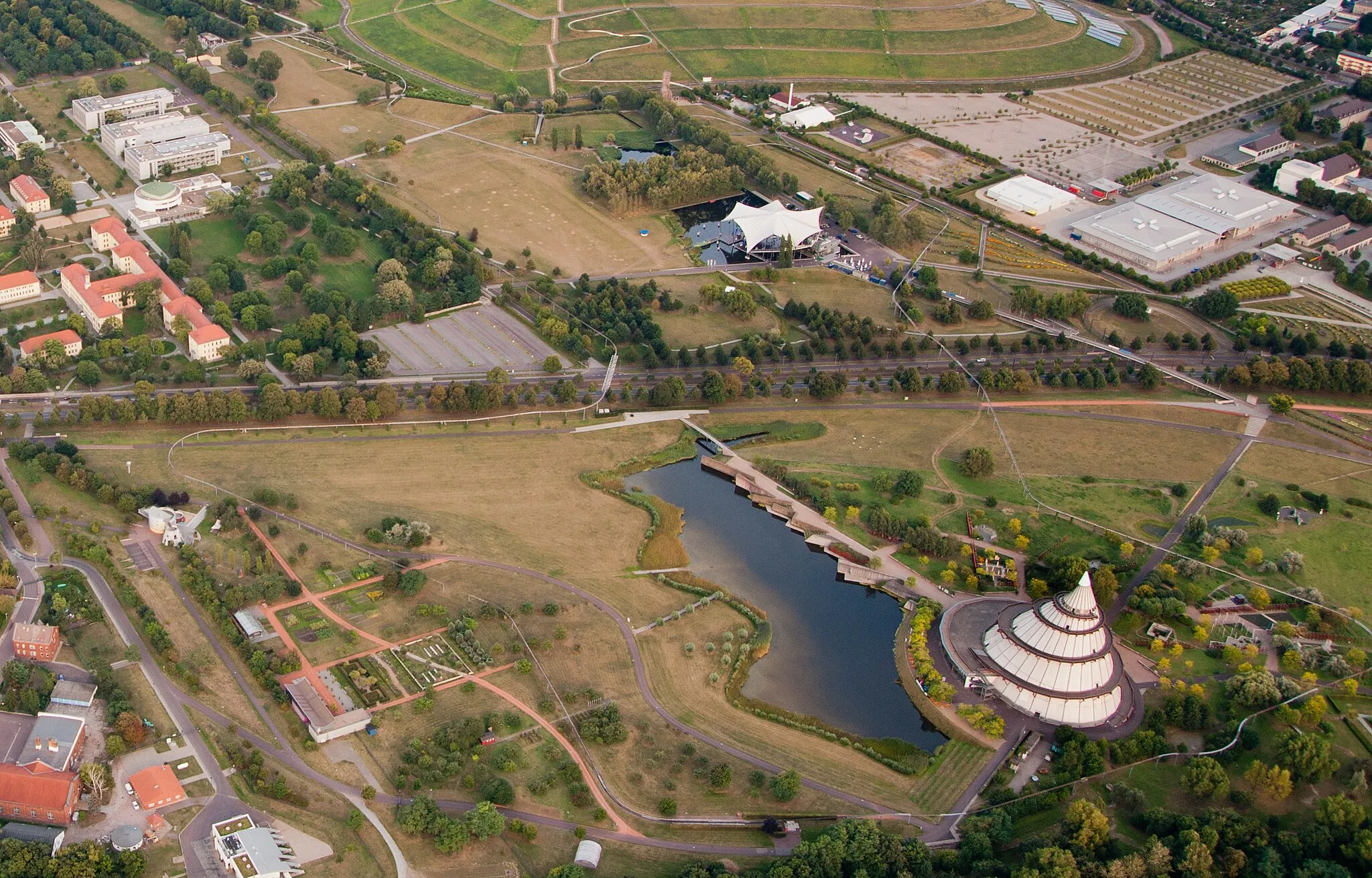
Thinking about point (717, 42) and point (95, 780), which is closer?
point (95, 780)

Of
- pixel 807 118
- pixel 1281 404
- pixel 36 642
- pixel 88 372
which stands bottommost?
pixel 36 642

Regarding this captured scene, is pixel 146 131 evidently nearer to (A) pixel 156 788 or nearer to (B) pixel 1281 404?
(A) pixel 156 788

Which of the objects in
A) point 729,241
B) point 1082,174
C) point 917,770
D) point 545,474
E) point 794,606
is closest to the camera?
point 917,770

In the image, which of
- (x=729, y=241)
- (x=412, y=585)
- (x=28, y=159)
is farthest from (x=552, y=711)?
(x=28, y=159)

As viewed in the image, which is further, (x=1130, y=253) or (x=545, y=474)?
(x=1130, y=253)

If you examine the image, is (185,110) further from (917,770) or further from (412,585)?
(917,770)

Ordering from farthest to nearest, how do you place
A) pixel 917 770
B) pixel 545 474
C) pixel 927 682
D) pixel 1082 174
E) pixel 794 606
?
pixel 1082 174, pixel 545 474, pixel 794 606, pixel 927 682, pixel 917 770

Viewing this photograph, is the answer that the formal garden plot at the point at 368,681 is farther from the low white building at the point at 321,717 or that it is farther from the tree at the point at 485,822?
the tree at the point at 485,822

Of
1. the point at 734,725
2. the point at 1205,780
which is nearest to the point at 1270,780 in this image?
the point at 1205,780
